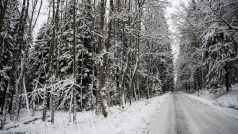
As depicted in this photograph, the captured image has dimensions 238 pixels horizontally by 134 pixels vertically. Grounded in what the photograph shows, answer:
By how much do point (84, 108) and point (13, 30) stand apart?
13.9 m

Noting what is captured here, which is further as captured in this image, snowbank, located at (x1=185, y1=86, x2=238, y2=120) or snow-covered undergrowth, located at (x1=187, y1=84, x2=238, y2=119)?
snow-covered undergrowth, located at (x1=187, y1=84, x2=238, y2=119)

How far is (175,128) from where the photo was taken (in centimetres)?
815

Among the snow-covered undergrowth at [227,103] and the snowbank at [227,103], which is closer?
the snowbank at [227,103]

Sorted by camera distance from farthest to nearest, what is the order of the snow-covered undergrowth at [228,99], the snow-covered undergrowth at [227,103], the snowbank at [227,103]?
the snow-covered undergrowth at [228,99] → the snow-covered undergrowth at [227,103] → the snowbank at [227,103]

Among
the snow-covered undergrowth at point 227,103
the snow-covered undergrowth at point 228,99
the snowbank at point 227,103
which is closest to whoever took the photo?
the snowbank at point 227,103

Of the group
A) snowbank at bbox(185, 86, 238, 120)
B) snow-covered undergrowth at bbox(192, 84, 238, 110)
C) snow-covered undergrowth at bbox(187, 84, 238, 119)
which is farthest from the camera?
snow-covered undergrowth at bbox(192, 84, 238, 110)

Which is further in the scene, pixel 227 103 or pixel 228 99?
pixel 228 99

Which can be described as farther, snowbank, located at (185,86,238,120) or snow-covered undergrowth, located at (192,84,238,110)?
snow-covered undergrowth, located at (192,84,238,110)

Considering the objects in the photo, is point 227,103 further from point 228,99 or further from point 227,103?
point 228,99

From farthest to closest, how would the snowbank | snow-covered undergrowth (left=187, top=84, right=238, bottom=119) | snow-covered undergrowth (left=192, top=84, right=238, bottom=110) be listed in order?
snow-covered undergrowth (left=192, top=84, right=238, bottom=110)
snow-covered undergrowth (left=187, top=84, right=238, bottom=119)
the snowbank

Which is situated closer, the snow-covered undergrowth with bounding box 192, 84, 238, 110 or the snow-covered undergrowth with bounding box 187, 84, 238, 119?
the snow-covered undergrowth with bounding box 187, 84, 238, 119

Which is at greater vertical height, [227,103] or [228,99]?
[228,99]

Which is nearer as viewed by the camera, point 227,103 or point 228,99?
point 227,103

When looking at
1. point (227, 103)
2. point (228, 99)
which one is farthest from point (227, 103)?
point (228, 99)
